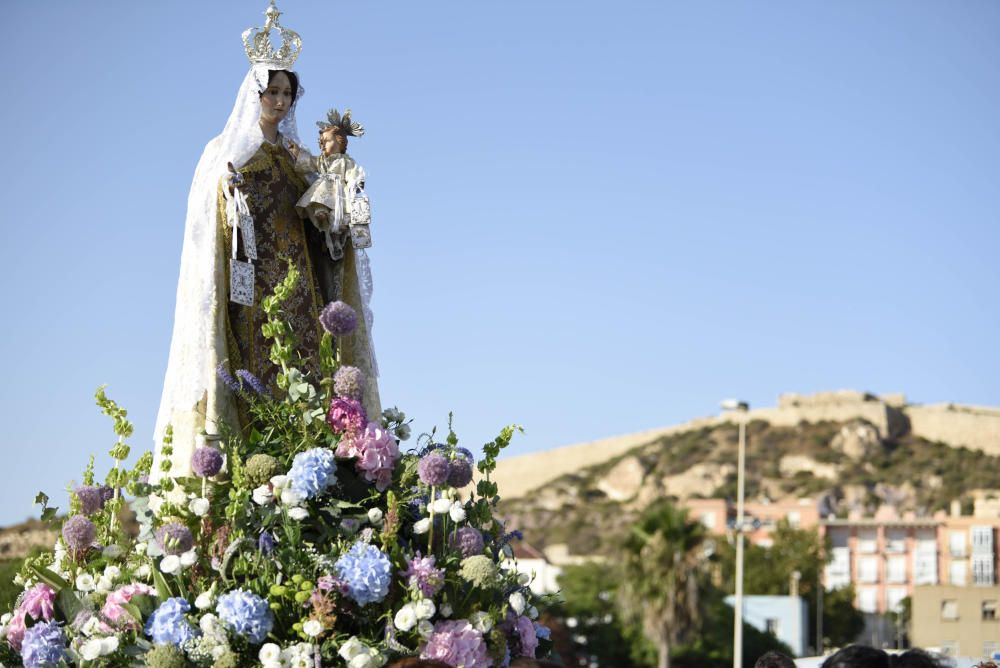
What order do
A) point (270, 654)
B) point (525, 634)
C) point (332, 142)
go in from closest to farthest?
point (270, 654) < point (525, 634) < point (332, 142)

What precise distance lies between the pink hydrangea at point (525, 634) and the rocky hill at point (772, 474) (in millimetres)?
97983

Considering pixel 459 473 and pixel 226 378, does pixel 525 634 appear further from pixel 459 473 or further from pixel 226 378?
pixel 226 378

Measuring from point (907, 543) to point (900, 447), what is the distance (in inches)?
1096

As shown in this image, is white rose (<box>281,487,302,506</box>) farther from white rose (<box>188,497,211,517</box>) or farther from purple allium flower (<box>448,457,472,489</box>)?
purple allium flower (<box>448,457,472,489</box>)

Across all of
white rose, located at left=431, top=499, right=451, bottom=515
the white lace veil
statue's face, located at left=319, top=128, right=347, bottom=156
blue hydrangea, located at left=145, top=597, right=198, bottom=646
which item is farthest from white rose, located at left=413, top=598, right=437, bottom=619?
statue's face, located at left=319, top=128, right=347, bottom=156

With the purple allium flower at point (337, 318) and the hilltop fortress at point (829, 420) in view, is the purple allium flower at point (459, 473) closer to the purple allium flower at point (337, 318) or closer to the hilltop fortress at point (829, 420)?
the purple allium flower at point (337, 318)

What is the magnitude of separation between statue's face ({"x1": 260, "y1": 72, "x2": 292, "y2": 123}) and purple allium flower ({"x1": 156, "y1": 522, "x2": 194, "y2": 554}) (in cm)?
230

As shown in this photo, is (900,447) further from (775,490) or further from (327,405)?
(327,405)

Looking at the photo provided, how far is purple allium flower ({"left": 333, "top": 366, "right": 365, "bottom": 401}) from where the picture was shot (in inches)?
253

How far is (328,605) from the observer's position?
225 inches

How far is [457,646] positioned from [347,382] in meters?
1.17

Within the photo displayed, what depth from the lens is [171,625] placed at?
5.75m

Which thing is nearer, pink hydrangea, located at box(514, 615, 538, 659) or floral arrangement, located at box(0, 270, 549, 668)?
floral arrangement, located at box(0, 270, 549, 668)

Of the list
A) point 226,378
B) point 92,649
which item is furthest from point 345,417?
point 92,649
